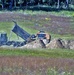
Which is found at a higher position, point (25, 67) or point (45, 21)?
point (25, 67)

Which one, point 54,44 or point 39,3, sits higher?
point 54,44

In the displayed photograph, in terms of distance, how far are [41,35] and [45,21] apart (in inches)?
1191

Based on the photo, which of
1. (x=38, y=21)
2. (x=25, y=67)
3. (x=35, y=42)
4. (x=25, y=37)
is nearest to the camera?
(x=25, y=67)

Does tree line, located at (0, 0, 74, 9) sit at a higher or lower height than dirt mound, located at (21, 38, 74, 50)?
lower

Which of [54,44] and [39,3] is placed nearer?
[54,44]

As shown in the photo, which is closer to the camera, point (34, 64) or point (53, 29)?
point (34, 64)

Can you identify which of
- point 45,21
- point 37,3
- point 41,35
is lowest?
point 37,3

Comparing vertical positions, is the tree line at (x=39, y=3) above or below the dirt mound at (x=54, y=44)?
below

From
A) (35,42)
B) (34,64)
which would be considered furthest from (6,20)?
(34,64)

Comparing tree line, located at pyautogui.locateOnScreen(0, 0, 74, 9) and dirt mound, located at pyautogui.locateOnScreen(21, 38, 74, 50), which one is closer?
dirt mound, located at pyautogui.locateOnScreen(21, 38, 74, 50)

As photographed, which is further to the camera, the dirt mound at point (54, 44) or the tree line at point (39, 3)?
the tree line at point (39, 3)

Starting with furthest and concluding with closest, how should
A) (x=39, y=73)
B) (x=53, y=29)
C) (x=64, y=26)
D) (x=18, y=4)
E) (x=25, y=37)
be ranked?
(x=18, y=4)
(x=64, y=26)
(x=53, y=29)
(x=25, y=37)
(x=39, y=73)

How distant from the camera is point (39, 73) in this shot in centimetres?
1784

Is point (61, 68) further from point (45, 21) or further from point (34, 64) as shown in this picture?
point (45, 21)
